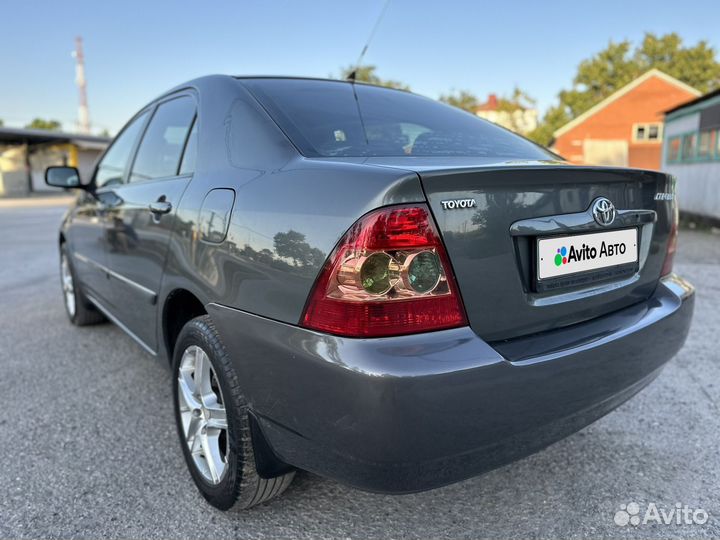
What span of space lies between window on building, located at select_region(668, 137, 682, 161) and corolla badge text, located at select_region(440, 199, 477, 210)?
15.0 meters

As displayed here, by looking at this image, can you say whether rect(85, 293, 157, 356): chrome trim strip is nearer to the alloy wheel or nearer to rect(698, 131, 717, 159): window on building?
the alloy wheel

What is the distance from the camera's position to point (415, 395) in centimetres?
133

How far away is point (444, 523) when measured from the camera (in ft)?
6.12

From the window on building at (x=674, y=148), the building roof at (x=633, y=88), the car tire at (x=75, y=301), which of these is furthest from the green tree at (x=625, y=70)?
the car tire at (x=75, y=301)

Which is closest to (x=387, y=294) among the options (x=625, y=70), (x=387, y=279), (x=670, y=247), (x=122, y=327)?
(x=387, y=279)

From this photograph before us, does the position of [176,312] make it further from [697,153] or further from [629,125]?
[629,125]

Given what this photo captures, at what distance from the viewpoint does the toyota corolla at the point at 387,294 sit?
139cm

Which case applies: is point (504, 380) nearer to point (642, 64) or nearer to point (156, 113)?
point (156, 113)

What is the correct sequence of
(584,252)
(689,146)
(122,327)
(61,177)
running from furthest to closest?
(689,146) → (61,177) → (122,327) → (584,252)

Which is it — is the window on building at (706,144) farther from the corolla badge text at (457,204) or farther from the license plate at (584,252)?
the corolla badge text at (457,204)

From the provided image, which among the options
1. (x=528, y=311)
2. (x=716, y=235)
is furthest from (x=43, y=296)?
(x=716, y=235)

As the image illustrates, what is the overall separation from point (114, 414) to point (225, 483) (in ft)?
3.78

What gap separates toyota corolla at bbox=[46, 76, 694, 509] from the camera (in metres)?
1.39

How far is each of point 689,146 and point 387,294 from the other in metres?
14.7
